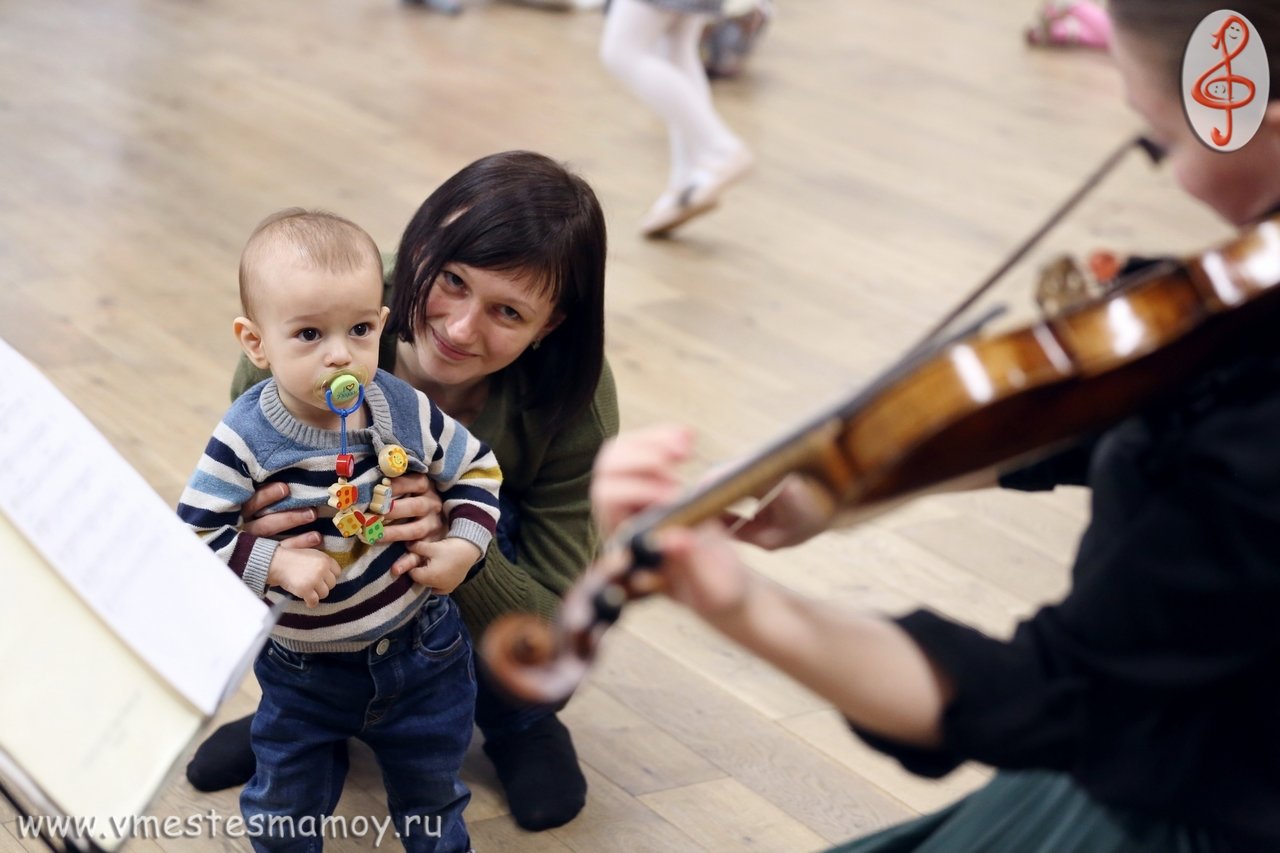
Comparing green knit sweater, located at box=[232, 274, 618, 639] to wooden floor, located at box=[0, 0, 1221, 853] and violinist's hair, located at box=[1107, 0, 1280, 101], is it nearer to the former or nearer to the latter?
wooden floor, located at box=[0, 0, 1221, 853]

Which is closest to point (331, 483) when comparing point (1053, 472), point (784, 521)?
point (784, 521)

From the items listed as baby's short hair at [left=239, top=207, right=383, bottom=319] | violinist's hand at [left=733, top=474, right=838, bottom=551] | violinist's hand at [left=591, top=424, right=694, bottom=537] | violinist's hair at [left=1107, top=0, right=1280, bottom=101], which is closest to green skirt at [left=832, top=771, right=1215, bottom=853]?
violinist's hand at [left=733, top=474, right=838, bottom=551]

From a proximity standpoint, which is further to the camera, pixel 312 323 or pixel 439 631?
pixel 439 631

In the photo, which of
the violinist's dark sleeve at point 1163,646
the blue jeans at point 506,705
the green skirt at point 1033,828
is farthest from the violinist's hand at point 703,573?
the blue jeans at point 506,705

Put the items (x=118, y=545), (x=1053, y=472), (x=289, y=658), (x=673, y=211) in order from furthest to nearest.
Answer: (x=673, y=211) → (x=289, y=658) → (x=1053, y=472) → (x=118, y=545)

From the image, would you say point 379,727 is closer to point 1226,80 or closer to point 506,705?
point 506,705

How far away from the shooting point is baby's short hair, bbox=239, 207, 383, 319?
1.31 metres

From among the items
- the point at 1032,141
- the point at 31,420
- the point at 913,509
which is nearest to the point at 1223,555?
the point at 31,420

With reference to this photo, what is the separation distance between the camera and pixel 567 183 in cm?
157

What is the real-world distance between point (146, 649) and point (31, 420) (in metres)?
0.18

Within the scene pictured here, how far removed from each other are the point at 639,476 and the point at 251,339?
2.11 ft

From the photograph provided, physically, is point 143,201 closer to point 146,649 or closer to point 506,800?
point 506,800

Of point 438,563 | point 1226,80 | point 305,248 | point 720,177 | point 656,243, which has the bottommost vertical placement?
point 656,243

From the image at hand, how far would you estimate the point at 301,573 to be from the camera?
1305mm
